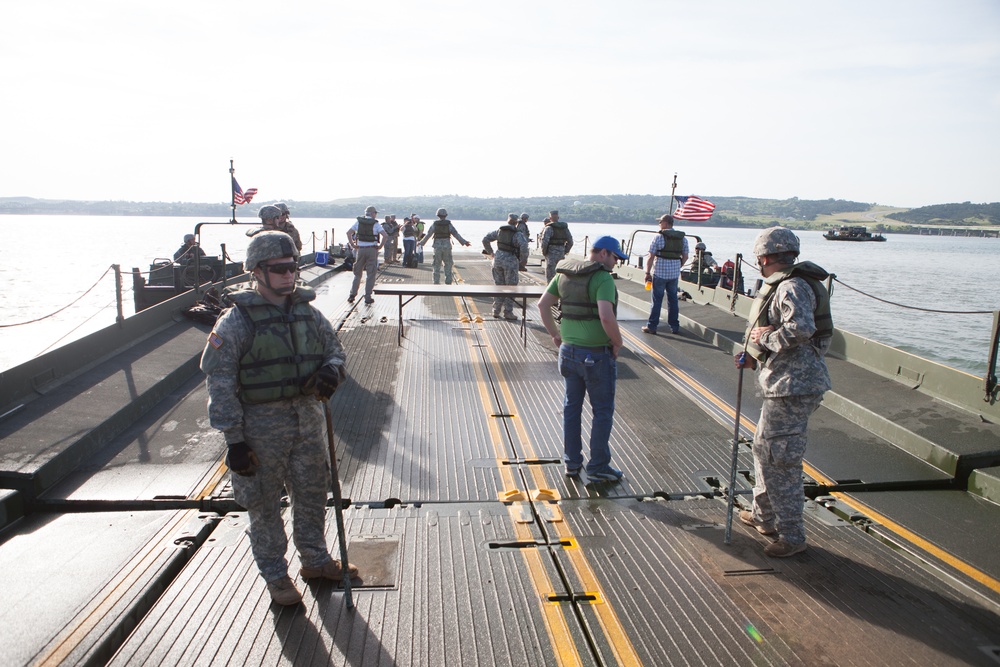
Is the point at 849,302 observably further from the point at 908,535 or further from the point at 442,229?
the point at 908,535

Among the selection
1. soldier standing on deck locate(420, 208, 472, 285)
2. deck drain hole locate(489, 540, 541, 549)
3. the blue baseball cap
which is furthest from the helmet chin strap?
soldier standing on deck locate(420, 208, 472, 285)

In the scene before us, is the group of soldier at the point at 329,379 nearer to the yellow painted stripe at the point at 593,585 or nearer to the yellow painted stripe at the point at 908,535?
the yellow painted stripe at the point at 593,585

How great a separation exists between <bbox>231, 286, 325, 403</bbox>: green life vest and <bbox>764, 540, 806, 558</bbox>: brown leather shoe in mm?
3335

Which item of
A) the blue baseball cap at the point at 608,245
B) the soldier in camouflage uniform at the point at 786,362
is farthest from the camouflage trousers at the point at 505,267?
the soldier in camouflage uniform at the point at 786,362

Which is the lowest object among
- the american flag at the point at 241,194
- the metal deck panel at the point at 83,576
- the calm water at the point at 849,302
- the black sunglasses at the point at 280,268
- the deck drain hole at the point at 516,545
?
the calm water at the point at 849,302

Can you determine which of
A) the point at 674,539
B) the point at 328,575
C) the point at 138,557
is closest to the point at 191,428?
the point at 138,557

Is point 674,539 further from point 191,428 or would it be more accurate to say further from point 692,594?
point 191,428

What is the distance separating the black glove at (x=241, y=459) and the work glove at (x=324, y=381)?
0.49 m

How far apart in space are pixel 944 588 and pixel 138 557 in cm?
529

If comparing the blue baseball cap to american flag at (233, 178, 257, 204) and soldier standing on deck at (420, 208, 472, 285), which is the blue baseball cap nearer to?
soldier standing on deck at (420, 208, 472, 285)

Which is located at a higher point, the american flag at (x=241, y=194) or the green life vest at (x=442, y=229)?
the american flag at (x=241, y=194)

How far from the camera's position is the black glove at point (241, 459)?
370 cm

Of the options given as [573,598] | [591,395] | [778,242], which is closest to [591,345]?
[591,395]

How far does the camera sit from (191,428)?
22.2 ft
